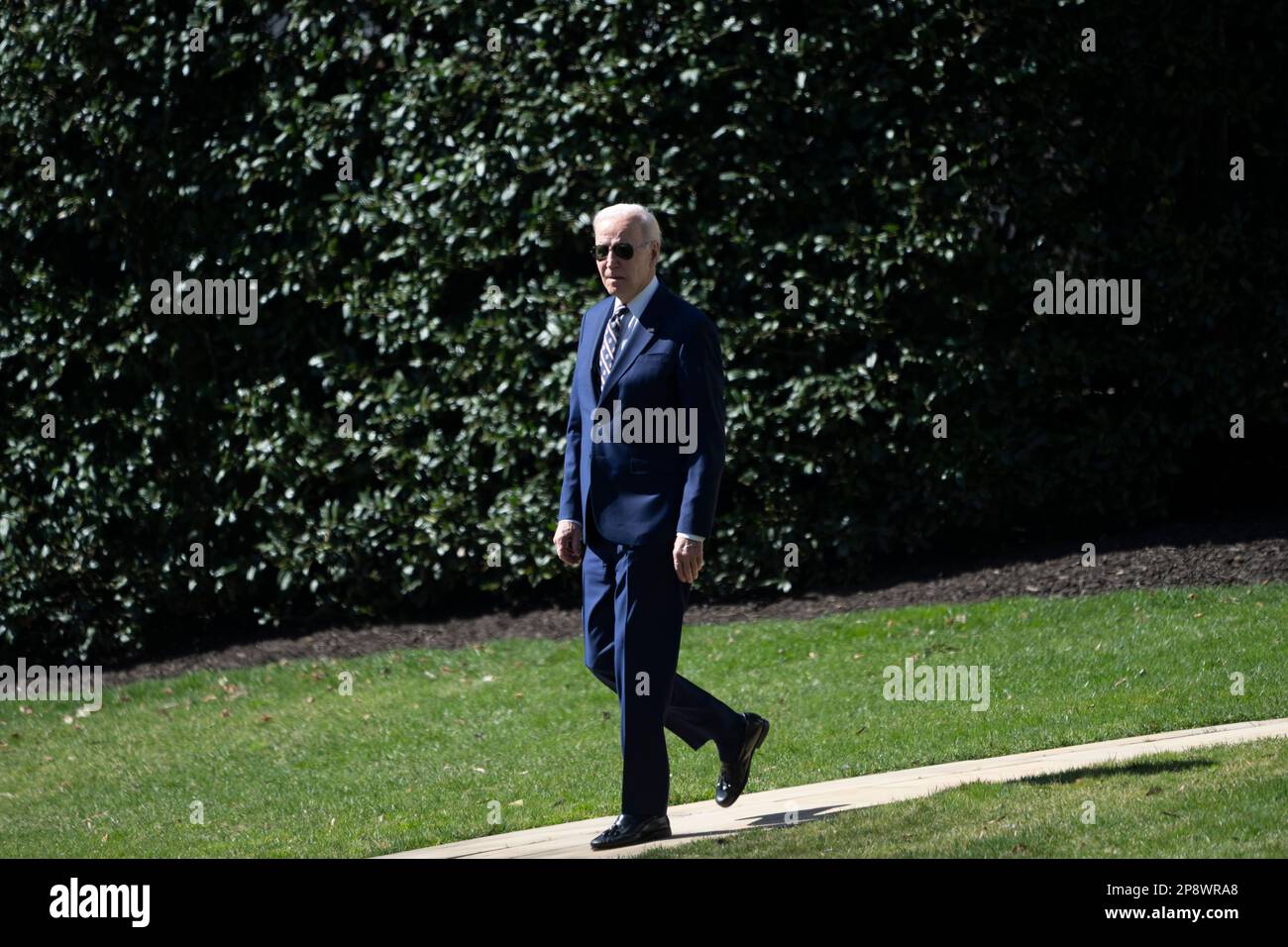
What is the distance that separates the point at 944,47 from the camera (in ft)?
31.2

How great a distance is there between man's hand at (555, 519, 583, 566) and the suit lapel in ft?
1.71

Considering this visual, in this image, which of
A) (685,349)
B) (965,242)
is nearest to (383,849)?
(685,349)

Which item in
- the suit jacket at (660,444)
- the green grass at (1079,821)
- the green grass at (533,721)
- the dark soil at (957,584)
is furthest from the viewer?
the dark soil at (957,584)

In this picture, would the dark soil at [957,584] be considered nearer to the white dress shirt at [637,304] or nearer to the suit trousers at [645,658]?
the suit trousers at [645,658]

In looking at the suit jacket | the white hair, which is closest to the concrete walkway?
the suit jacket

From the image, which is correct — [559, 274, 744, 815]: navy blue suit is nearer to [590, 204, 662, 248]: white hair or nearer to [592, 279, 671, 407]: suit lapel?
[592, 279, 671, 407]: suit lapel

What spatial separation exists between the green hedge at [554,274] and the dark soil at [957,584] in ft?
0.81

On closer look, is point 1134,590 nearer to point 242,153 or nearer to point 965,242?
point 965,242

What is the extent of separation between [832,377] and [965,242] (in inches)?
48.1

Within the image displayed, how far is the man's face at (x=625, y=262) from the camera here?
537 cm

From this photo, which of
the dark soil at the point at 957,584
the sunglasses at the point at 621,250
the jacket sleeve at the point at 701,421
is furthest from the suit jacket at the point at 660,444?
the dark soil at the point at 957,584

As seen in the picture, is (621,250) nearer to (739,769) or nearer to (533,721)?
(739,769)

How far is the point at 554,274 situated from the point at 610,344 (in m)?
4.51

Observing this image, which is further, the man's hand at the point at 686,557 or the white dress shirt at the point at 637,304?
the white dress shirt at the point at 637,304
